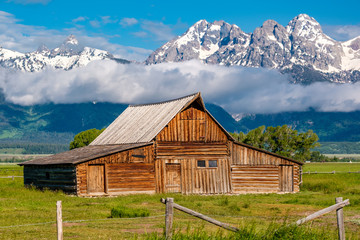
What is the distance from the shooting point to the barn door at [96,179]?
41.8m

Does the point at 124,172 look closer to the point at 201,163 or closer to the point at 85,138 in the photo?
the point at 201,163

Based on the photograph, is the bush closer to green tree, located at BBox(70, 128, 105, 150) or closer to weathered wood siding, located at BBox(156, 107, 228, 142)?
weathered wood siding, located at BBox(156, 107, 228, 142)

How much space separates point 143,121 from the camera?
50125 mm

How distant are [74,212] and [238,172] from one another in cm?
2111

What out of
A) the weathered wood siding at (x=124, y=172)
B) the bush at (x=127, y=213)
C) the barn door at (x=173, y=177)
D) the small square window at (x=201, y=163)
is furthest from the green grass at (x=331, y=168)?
the bush at (x=127, y=213)

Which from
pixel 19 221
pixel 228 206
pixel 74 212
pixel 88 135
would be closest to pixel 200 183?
pixel 228 206

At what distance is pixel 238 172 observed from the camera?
4722cm

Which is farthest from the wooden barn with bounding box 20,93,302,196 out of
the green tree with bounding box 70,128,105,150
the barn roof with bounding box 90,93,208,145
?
the green tree with bounding box 70,128,105,150

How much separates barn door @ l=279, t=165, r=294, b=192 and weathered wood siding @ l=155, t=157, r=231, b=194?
484 cm

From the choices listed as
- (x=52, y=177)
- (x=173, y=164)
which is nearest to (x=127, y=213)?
(x=173, y=164)

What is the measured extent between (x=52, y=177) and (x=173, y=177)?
9741mm

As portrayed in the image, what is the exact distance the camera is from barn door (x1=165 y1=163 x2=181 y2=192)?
146 feet

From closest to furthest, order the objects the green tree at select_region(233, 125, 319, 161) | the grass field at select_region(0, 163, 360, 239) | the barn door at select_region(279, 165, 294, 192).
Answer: the grass field at select_region(0, 163, 360, 239), the barn door at select_region(279, 165, 294, 192), the green tree at select_region(233, 125, 319, 161)

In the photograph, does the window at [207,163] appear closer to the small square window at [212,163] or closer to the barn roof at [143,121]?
the small square window at [212,163]
